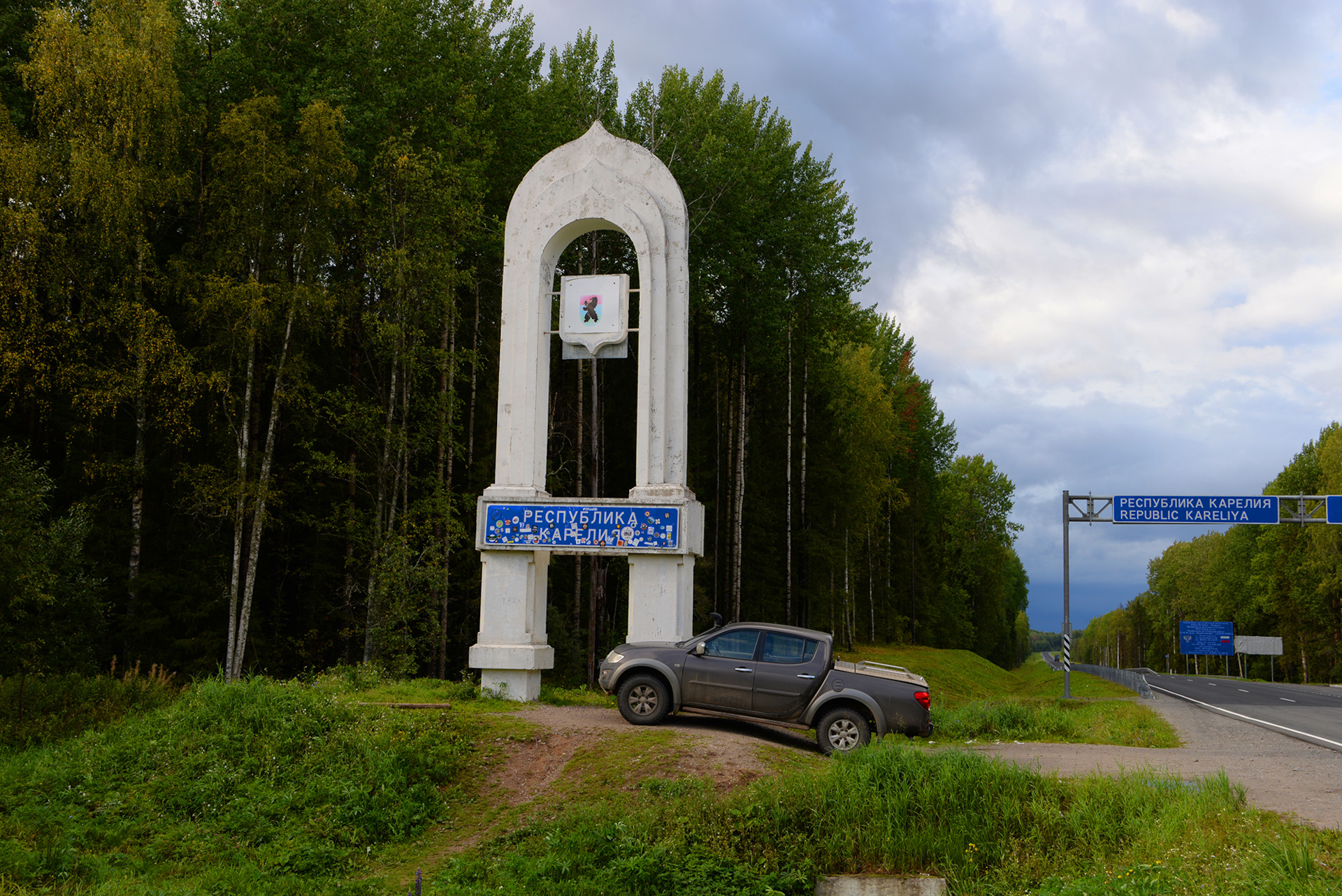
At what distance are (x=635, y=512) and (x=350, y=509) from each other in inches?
Result: 362

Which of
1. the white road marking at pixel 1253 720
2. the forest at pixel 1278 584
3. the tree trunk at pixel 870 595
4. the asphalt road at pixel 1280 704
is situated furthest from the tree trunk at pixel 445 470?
the forest at pixel 1278 584

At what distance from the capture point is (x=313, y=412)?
2242 cm

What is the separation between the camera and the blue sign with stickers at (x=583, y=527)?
1523 cm

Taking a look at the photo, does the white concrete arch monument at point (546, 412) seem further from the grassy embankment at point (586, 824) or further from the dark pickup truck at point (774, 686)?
the grassy embankment at point (586, 824)

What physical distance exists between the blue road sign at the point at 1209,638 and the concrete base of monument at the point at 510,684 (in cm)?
6386

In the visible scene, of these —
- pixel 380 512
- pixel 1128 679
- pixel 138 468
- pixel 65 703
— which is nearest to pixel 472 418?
pixel 380 512

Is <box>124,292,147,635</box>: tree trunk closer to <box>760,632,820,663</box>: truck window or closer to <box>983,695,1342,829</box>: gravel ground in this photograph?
<box>760,632,820,663</box>: truck window

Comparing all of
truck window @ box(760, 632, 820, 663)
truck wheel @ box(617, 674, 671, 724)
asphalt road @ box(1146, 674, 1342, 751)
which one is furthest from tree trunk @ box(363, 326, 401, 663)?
asphalt road @ box(1146, 674, 1342, 751)

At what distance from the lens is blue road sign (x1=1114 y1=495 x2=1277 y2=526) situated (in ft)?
100.0

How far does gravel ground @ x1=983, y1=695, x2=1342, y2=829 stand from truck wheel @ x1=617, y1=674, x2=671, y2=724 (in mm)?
4485

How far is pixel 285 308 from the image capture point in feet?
71.0

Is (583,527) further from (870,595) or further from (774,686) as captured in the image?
(870,595)

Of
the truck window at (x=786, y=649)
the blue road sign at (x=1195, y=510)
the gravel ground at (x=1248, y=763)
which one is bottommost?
the gravel ground at (x=1248, y=763)

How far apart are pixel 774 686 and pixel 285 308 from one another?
49.0 feet
